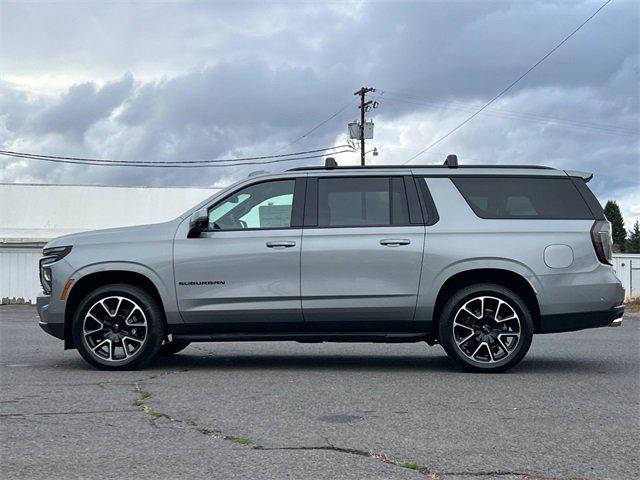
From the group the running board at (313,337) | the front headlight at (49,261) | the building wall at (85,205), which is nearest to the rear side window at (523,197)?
the running board at (313,337)

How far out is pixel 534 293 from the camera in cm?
850

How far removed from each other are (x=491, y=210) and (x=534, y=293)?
89 centimetres

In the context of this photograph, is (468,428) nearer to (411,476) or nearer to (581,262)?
(411,476)

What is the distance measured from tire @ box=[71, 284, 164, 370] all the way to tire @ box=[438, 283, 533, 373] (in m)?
2.76

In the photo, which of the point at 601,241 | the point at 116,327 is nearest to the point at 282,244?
the point at 116,327

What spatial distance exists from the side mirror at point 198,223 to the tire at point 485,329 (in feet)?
7.87

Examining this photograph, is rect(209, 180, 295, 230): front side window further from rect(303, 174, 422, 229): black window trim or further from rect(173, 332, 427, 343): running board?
rect(173, 332, 427, 343): running board

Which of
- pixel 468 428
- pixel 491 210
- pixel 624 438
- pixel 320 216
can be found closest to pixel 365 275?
pixel 320 216

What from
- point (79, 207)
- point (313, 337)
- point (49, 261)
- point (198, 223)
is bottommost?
point (313, 337)

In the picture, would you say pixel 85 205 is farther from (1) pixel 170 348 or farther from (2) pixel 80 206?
(1) pixel 170 348

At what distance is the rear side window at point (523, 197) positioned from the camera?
8.67 metres

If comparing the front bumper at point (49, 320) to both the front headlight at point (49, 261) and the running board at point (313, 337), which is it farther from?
the running board at point (313, 337)

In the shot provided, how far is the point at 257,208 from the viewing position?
347 inches

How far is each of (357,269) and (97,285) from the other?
2.55 meters
